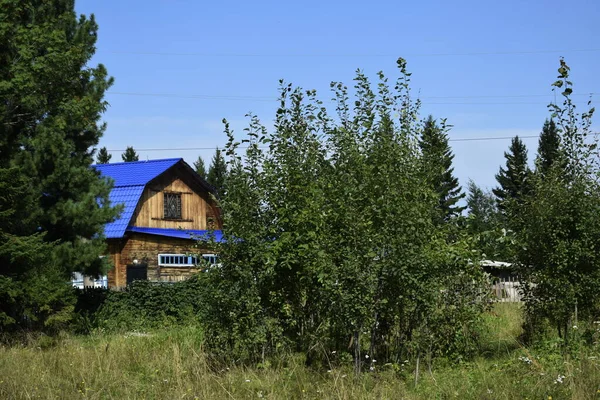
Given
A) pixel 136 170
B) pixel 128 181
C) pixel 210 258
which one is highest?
pixel 136 170

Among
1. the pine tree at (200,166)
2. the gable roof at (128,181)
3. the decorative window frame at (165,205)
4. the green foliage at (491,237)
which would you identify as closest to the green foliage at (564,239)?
the green foliage at (491,237)

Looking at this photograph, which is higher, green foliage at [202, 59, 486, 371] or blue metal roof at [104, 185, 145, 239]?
blue metal roof at [104, 185, 145, 239]

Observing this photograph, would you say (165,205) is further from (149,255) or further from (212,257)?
(212,257)

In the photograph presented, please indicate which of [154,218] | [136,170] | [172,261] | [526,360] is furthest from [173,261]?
[526,360]

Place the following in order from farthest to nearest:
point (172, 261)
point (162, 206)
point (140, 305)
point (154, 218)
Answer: point (162, 206), point (154, 218), point (172, 261), point (140, 305)

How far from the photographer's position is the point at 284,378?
11.0 m

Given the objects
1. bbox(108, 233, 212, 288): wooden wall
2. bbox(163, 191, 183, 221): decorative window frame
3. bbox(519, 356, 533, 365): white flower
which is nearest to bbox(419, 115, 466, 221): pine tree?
bbox(519, 356, 533, 365): white flower

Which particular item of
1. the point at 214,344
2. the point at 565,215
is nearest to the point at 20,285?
the point at 214,344

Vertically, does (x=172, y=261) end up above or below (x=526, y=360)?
above

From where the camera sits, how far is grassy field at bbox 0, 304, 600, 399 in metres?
9.55

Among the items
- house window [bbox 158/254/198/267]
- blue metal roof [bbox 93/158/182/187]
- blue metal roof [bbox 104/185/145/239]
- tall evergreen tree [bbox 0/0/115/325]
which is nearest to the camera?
tall evergreen tree [bbox 0/0/115/325]

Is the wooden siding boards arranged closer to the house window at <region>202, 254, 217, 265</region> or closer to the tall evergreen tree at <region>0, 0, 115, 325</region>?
the tall evergreen tree at <region>0, 0, 115, 325</region>

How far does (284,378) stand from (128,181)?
3011cm

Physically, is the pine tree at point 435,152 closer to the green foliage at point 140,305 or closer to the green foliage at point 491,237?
the green foliage at point 491,237
